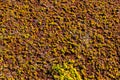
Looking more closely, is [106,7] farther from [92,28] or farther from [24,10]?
[24,10]

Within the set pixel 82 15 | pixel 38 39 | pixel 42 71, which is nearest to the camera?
pixel 42 71

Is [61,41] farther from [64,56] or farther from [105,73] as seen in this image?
[105,73]

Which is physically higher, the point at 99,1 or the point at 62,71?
the point at 99,1

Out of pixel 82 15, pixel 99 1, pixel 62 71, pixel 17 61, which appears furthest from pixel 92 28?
pixel 17 61

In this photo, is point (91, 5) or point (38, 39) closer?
point (38, 39)

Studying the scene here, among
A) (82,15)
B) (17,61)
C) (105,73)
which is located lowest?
(105,73)

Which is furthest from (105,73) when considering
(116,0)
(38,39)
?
(116,0)

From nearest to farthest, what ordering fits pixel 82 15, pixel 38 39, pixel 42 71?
pixel 42 71
pixel 38 39
pixel 82 15
